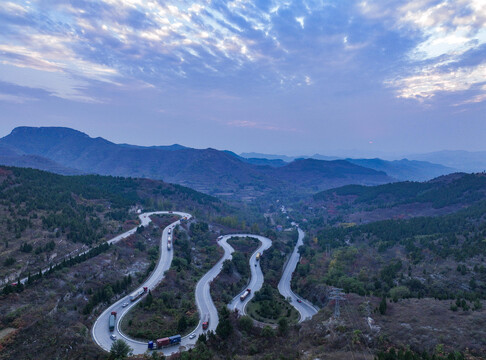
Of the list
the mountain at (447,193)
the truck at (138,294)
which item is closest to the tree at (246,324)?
the truck at (138,294)

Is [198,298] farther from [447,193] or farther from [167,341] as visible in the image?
[447,193]

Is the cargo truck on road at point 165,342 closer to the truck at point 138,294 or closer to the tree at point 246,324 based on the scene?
the tree at point 246,324

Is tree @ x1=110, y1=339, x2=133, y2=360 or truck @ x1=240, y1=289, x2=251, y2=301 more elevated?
tree @ x1=110, y1=339, x2=133, y2=360

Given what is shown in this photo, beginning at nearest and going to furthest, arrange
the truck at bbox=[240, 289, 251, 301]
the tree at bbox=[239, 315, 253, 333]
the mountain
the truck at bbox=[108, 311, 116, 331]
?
the truck at bbox=[108, 311, 116, 331]
the tree at bbox=[239, 315, 253, 333]
the truck at bbox=[240, 289, 251, 301]
the mountain

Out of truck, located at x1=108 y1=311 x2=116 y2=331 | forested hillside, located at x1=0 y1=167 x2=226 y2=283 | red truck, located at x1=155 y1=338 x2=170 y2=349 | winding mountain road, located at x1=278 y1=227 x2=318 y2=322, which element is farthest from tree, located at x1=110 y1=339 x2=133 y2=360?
winding mountain road, located at x1=278 y1=227 x2=318 y2=322

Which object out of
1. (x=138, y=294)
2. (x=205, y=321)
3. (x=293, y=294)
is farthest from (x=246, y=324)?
(x=293, y=294)

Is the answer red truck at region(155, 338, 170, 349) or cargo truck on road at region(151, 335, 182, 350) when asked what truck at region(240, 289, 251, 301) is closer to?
cargo truck on road at region(151, 335, 182, 350)

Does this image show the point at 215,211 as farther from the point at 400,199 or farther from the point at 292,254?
the point at 400,199

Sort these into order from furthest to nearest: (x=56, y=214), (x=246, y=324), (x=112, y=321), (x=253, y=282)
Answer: (x=56, y=214) < (x=253, y=282) < (x=246, y=324) < (x=112, y=321)
